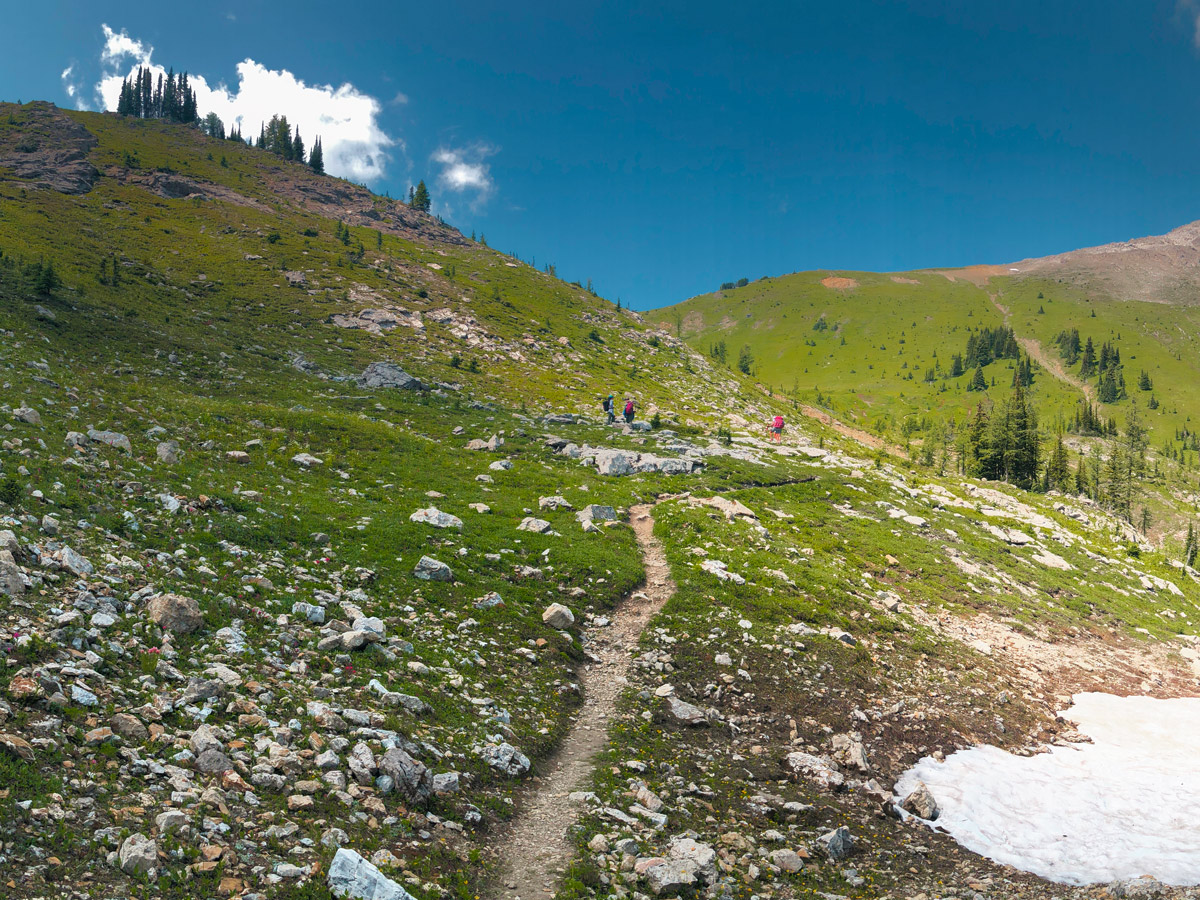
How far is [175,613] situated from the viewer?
10.6 m

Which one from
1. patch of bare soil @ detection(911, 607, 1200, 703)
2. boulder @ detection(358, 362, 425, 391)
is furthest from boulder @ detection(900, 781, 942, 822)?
boulder @ detection(358, 362, 425, 391)

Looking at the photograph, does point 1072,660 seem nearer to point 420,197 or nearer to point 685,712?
point 685,712

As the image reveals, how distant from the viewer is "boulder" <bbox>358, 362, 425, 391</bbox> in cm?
4688

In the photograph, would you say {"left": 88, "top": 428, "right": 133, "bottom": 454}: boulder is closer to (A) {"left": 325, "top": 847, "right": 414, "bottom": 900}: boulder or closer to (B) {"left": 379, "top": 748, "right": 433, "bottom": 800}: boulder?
(B) {"left": 379, "top": 748, "right": 433, "bottom": 800}: boulder

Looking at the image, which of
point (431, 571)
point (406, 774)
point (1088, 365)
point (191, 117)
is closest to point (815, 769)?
point (406, 774)

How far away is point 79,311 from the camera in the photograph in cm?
3550

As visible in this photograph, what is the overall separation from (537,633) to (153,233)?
76.1 meters

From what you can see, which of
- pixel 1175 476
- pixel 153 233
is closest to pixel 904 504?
pixel 153 233

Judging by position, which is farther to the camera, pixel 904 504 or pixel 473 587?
pixel 904 504

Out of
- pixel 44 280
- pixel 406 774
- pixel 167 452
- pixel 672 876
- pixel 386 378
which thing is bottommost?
pixel 672 876

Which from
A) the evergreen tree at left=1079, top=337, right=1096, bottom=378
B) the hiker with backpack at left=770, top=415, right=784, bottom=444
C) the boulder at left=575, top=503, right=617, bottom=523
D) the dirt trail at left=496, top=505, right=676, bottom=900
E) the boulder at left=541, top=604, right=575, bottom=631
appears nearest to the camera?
the dirt trail at left=496, top=505, right=676, bottom=900

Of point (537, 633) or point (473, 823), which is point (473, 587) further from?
point (473, 823)

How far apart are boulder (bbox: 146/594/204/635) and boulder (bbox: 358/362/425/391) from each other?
3792 centimetres

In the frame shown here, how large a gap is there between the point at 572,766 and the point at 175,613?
29.0 feet
